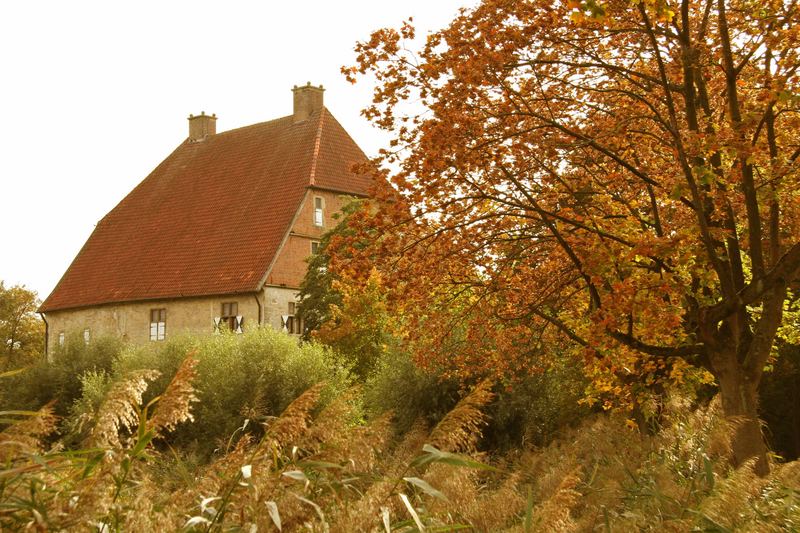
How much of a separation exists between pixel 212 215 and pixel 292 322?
9.70 metres

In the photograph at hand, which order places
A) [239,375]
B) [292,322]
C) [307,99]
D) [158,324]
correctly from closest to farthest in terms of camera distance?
1. [239,375]
2. [292,322]
3. [158,324]
4. [307,99]

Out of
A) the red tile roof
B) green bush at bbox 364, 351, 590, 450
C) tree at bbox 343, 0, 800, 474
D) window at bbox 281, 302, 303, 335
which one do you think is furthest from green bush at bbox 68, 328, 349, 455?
tree at bbox 343, 0, 800, 474

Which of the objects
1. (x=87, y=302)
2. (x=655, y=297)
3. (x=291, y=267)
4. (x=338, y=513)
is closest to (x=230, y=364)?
(x=291, y=267)

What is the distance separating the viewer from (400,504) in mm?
4863

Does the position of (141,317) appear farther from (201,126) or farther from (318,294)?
(201,126)

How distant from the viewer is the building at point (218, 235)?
51031 mm

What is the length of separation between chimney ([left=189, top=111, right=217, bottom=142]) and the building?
24.1 inches

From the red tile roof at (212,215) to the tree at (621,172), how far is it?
1420 inches

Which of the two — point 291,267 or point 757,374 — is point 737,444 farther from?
point 291,267

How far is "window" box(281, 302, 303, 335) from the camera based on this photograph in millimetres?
49844

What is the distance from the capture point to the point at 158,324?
54.1 meters

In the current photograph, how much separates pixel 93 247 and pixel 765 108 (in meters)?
54.2

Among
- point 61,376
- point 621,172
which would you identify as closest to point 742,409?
point 621,172

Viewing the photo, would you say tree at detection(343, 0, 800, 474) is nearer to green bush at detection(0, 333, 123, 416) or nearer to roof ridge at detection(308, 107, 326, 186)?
green bush at detection(0, 333, 123, 416)
